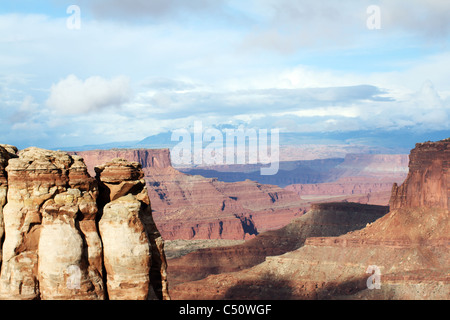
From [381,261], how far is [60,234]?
77499 mm

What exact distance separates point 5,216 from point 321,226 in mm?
117052

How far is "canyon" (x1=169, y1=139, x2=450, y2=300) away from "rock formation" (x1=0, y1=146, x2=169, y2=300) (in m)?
64.0

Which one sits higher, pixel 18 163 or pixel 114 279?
pixel 18 163

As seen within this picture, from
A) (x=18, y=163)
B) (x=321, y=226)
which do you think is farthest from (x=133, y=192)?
(x=321, y=226)

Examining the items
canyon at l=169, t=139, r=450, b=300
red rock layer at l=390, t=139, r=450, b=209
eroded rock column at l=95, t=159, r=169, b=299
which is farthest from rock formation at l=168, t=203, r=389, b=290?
eroded rock column at l=95, t=159, r=169, b=299

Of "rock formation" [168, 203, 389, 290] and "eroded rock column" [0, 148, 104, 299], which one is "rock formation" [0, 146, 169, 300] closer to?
"eroded rock column" [0, 148, 104, 299]

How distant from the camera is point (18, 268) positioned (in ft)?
75.7

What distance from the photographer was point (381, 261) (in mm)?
95188

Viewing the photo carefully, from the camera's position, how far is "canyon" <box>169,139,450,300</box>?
87.5 meters

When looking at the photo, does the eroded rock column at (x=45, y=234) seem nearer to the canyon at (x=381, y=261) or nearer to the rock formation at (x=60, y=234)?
the rock formation at (x=60, y=234)

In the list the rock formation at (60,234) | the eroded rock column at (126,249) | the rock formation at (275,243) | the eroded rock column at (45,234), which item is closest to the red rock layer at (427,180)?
the rock formation at (275,243)

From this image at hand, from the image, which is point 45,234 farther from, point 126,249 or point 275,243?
point 275,243

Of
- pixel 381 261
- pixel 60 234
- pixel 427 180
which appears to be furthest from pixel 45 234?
pixel 427 180

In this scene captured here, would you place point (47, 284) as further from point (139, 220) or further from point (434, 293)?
point (434, 293)
